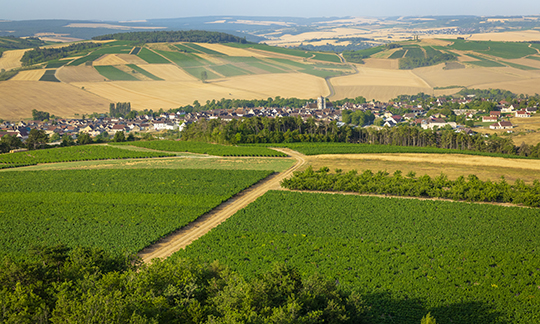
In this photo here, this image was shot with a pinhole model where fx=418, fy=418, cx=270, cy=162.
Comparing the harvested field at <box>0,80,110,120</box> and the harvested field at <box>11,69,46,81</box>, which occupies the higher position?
the harvested field at <box>11,69,46,81</box>

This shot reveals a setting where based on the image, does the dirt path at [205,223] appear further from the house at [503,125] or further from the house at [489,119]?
the house at [489,119]

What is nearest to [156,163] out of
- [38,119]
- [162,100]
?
[38,119]

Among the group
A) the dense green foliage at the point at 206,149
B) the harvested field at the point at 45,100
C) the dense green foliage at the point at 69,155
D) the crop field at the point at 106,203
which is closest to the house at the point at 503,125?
the dense green foliage at the point at 206,149

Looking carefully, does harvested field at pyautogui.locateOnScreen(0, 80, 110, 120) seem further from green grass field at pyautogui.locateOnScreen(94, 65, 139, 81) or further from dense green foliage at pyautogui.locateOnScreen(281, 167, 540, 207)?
dense green foliage at pyautogui.locateOnScreen(281, 167, 540, 207)

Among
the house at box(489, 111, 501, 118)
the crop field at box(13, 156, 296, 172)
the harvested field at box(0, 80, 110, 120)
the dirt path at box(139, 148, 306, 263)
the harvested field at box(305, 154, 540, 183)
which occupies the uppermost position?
the harvested field at box(0, 80, 110, 120)

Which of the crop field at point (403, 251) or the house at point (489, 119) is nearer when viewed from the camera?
the crop field at point (403, 251)

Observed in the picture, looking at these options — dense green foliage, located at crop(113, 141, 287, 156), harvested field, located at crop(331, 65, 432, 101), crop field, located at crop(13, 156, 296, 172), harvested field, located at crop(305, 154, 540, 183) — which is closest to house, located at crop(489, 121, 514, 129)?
harvested field, located at crop(305, 154, 540, 183)
